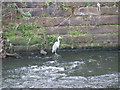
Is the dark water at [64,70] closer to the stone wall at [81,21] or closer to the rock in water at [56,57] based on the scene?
the rock in water at [56,57]

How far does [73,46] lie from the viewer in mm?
10094

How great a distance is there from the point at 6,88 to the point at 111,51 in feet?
13.9

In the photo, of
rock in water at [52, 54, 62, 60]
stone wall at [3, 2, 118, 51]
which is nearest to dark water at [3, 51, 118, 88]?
rock in water at [52, 54, 62, 60]

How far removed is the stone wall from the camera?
33.4 feet

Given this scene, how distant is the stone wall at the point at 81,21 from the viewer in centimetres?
1018

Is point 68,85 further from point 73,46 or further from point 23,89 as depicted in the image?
point 73,46

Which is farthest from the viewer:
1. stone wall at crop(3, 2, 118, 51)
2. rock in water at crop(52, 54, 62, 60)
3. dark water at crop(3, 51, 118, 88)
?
stone wall at crop(3, 2, 118, 51)

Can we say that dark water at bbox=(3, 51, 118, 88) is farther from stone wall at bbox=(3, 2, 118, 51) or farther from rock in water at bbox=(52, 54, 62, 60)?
stone wall at bbox=(3, 2, 118, 51)

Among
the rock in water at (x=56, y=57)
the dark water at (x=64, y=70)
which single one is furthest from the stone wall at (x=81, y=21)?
the rock in water at (x=56, y=57)

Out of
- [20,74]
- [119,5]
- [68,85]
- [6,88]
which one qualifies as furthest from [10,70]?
[119,5]

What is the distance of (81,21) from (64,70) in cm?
266

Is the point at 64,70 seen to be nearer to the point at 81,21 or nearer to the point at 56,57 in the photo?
the point at 56,57

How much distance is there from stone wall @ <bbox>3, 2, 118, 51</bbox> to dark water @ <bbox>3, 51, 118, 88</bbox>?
518 millimetres

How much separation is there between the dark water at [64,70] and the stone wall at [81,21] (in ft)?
1.70
